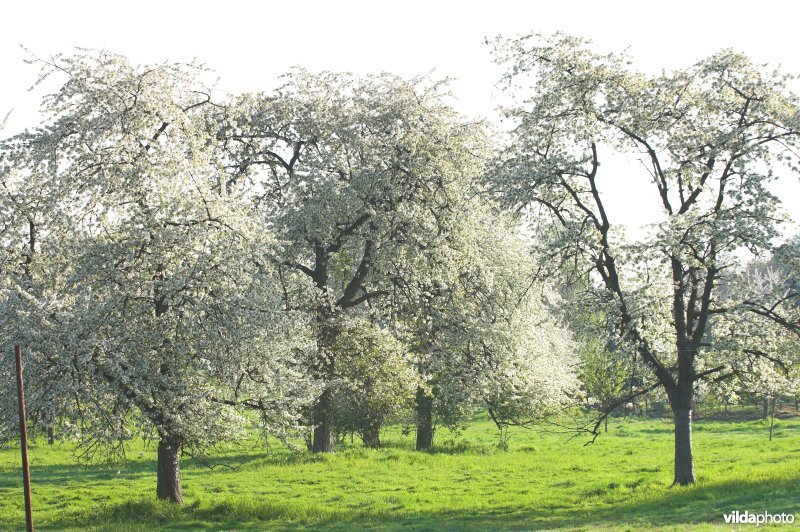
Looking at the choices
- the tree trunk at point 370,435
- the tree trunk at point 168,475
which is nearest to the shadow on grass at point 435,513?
the tree trunk at point 168,475

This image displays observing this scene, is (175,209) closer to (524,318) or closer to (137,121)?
(137,121)

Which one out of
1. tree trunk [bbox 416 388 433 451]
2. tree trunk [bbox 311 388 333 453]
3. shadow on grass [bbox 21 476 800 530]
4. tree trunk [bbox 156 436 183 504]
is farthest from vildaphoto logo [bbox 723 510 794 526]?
tree trunk [bbox 416 388 433 451]

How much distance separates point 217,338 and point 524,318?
17.2m

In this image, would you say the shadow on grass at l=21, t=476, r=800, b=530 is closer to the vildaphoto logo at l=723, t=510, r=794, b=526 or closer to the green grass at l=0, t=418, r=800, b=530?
the green grass at l=0, t=418, r=800, b=530

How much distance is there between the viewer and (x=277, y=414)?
23.9 meters

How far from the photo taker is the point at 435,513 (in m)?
23.3

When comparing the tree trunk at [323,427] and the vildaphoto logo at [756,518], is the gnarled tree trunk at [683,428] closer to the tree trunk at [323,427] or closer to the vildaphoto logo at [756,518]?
the vildaphoto logo at [756,518]

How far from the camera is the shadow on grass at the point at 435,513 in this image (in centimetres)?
2059

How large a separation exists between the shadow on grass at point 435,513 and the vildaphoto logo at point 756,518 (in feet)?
2.38

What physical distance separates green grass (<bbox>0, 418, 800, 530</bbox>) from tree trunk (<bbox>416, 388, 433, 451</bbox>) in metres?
0.83

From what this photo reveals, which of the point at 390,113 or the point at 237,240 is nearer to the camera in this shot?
the point at 237,240

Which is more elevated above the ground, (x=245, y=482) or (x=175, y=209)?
(x=175, y=209)

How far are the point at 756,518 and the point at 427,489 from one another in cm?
1200

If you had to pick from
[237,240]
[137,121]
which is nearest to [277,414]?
[237,240]
